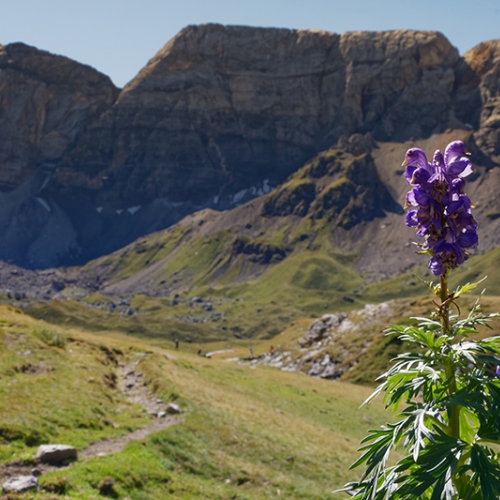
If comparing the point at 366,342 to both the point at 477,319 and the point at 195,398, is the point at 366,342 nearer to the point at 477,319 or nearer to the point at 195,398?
the point at 195,398

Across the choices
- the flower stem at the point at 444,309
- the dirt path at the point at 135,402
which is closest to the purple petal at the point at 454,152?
the flower stem at the point at 444,309

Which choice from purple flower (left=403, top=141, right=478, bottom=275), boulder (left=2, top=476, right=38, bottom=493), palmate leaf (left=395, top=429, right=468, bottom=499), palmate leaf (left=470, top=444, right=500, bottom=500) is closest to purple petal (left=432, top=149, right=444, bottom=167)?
purple flower (left=403, top=141, right=478, bottom=275)

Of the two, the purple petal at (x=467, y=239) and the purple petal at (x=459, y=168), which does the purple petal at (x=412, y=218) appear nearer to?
the purple petal at (x=467, y=239)

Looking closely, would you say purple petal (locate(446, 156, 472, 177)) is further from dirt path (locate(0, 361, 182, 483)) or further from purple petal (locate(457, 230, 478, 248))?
dirt path (locate(0, 361, 182, 483))

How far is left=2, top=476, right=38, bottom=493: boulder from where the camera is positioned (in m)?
16.2

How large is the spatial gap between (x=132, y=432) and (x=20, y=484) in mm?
11640

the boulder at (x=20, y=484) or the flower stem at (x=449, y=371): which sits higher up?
the flower stem at (x=449, y=371)

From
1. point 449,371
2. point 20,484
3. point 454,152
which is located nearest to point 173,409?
point 20,484

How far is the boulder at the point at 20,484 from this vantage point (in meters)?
16.2

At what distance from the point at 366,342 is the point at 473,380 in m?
97.3

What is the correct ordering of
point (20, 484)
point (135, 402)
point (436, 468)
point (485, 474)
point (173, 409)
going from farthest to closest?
point (135, 402) → point (173, 409) → point (20, 484) → point (436, 468) → point (485, 474)

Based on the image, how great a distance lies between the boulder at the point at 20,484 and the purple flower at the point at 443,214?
14.1 metres

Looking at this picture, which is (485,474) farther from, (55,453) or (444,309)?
(55,453)

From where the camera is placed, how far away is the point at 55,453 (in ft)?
67.4
